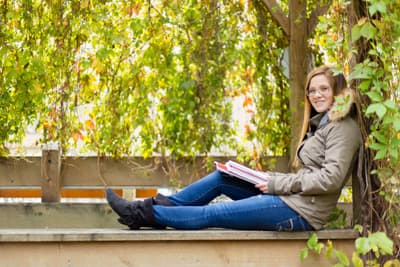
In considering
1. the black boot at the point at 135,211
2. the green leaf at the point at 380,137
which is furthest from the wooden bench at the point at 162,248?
the green leaf at the point at 380,137

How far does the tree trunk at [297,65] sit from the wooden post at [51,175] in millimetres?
1631

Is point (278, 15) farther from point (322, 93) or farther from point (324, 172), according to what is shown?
point (324, 172)

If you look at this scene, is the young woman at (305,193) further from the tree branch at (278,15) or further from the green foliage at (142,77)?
the green foliage at (142,77)

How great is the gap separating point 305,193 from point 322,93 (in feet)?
1.75

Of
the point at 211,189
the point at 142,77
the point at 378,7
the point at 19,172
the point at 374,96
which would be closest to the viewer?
the point at 378,7

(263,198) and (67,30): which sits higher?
(67,30)

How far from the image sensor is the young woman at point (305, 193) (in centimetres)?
358

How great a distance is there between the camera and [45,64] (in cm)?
566

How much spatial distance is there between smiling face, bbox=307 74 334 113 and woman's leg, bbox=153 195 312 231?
52 cm

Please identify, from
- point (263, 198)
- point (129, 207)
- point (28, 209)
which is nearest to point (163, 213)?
point (129, 207)

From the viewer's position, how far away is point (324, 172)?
357cm

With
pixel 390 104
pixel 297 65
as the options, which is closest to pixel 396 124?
pixel 390 104

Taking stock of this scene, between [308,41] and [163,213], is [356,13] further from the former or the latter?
[308,41]

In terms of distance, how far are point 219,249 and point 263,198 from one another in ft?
1.01
